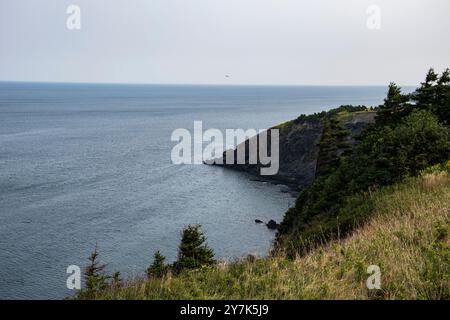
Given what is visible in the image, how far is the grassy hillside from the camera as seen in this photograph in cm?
770

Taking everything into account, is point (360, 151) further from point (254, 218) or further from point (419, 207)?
point (254, 218)

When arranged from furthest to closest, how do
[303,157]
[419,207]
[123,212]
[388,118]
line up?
1. [303,157]
2. [123,212]
3. [388,118]
4. [419,207]

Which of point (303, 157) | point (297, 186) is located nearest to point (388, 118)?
point (297, 186)

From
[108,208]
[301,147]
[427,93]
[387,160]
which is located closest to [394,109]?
[427,93]

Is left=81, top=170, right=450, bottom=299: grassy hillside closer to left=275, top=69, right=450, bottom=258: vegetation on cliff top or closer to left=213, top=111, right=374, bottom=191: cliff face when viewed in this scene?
left=275, top=69, right=450, bottom=258: vegetation on cliff top

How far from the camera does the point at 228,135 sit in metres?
150

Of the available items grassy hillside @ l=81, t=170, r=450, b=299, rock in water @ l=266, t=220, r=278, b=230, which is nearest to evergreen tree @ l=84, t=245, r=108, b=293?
grassy hillside @ l=81, t=170, r=450, b=299

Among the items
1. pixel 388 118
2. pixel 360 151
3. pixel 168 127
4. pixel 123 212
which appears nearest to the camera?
pixel 360 151

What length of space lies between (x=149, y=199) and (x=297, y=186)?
31.7 m

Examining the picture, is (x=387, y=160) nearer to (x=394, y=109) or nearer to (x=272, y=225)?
(x=394, y=109)

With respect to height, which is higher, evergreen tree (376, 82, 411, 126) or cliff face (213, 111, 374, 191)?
evergreen tree (376, 82, 411, 126)

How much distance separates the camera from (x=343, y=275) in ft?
27.9
